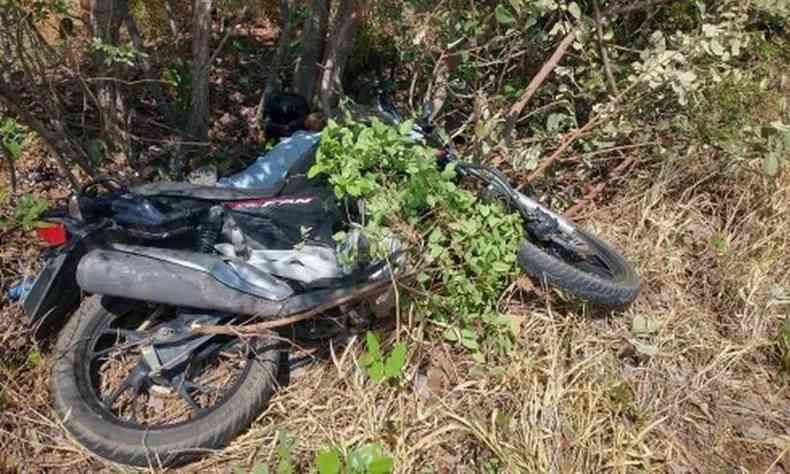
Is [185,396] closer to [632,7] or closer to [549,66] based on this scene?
[549,66]

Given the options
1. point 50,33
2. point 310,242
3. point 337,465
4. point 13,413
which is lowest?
point 13,413

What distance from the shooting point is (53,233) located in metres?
2.10

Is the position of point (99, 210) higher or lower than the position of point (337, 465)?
higher

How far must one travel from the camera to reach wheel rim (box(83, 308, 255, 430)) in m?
2.23

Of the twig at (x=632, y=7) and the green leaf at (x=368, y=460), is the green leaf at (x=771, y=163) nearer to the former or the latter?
the twig at (x=632, y=7)

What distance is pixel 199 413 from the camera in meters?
2.16

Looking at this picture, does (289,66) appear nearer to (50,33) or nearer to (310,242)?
(50,33)

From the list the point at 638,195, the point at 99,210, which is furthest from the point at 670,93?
the point at 99,210

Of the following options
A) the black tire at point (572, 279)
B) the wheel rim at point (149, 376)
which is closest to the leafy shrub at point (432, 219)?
the black tire at point (572, 279)

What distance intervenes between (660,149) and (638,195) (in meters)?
0.26

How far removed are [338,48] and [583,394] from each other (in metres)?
2.16

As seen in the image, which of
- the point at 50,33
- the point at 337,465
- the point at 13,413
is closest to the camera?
the point at 337,465

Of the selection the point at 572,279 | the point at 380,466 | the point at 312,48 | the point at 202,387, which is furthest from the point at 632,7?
the point at 202,387

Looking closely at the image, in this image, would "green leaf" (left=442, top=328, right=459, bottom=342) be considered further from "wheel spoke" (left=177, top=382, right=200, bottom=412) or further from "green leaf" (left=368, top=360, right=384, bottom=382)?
"wheel spoke" (left=177, top=382, right=200, bottom=412)
